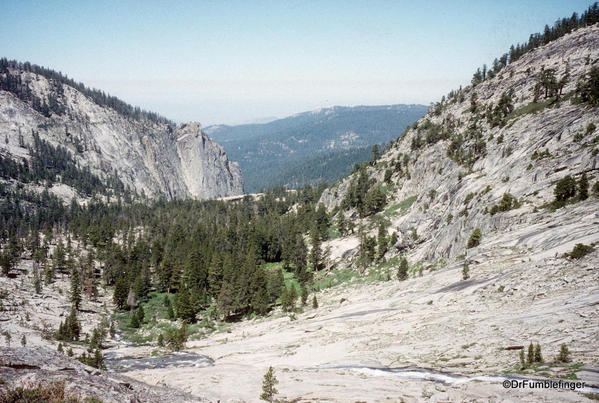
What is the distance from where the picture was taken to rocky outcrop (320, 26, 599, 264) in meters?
43.7

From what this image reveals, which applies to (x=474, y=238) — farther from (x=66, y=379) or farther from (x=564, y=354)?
(x=66, y=379)

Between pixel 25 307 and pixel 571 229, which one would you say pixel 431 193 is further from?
pixel 25 307

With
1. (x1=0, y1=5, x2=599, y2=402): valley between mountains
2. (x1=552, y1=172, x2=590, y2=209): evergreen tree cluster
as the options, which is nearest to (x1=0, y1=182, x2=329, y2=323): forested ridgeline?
(x1=0, y1=5, x2=599, y2=402): valley between mountains

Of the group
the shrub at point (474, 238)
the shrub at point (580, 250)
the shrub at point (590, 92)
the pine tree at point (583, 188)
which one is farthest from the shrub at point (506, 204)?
the shrub at point (590, 92)

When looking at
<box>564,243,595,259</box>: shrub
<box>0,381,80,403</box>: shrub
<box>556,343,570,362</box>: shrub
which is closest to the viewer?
<box>0,381,80,403</box>: shrub

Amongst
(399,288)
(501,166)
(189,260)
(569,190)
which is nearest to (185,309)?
(189,260)

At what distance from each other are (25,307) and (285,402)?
3425 inches

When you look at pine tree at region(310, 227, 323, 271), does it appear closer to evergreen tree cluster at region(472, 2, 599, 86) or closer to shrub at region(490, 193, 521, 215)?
shrub at region(490, 193, 521, 215)

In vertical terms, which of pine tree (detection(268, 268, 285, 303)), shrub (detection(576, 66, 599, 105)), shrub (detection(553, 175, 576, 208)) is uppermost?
Result: shrub (detection(576, 66, 599, 105))

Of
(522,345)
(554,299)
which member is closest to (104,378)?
(522,345)

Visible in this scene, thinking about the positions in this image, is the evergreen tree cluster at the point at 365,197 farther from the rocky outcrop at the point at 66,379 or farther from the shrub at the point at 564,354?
the rocky outcrop at the point at 66,379

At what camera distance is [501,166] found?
69812mm

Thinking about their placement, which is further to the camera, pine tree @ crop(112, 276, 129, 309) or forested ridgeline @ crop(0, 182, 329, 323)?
pine tree @ crop(112, 276, 129, 309)

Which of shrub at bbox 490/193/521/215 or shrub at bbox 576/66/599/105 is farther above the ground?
shrub at bbox 576/66/599/105
